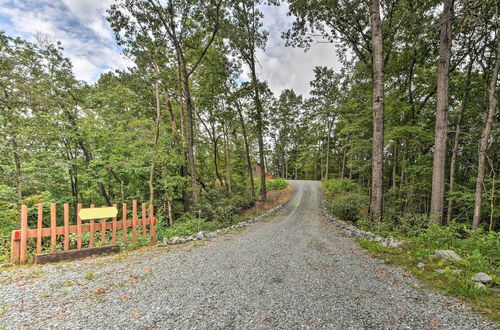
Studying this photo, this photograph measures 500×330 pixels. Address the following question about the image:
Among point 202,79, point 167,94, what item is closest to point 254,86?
point 202,79

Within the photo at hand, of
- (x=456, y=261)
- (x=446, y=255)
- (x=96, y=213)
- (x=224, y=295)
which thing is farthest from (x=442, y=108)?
(x=96, y=213)

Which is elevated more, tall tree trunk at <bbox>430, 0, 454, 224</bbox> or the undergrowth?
tall tree trunk at <bbox>430, 0, 454, 224</bbox>

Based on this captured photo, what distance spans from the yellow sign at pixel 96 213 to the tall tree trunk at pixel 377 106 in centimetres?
741

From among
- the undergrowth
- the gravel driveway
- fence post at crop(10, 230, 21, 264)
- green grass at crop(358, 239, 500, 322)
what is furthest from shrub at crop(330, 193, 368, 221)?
fence post at crop(10, 230, 21, 264)

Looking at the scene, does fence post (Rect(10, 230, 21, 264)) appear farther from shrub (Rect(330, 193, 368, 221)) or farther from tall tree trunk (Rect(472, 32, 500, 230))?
tall tree trunk (Rect(472, 32, 500, 230))

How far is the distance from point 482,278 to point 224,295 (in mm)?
3264

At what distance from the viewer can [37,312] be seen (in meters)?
2.11

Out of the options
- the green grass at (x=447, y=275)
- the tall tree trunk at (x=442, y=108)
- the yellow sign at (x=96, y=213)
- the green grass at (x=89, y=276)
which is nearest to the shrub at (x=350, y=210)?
the tall tree trunk at (x=442, y=108)

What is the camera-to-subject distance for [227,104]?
13.0 meters

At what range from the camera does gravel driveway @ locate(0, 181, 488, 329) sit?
6.44 ft

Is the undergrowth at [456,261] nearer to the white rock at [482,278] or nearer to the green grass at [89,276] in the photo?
the white rock at [482,278]

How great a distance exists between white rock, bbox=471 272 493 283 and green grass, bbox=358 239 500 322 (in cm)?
8

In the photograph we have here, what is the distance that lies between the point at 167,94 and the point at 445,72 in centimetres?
1162

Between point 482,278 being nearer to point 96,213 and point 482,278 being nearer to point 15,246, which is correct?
point 96,213
